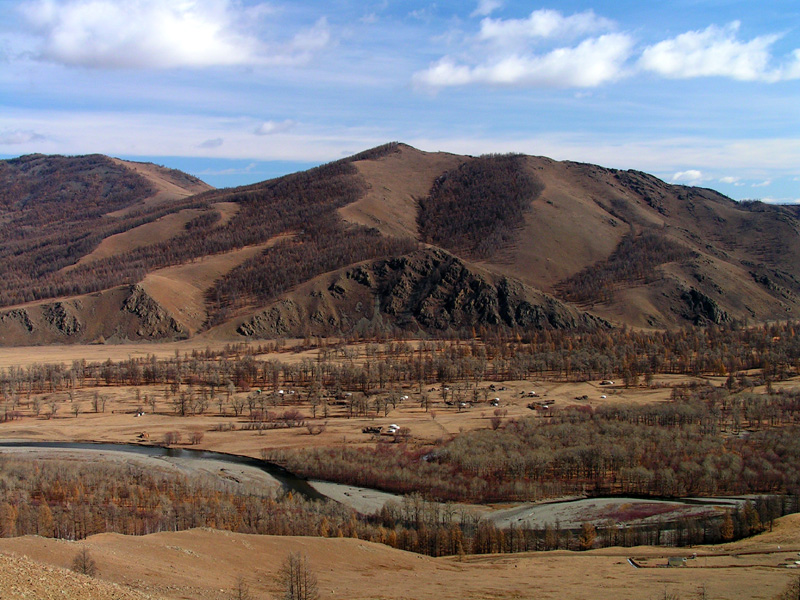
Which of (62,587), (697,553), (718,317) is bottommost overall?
(697,553)

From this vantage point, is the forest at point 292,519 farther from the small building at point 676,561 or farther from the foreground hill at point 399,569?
the small building at point 676,561

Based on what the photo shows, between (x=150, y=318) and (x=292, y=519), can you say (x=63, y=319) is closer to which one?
(x=150, y=318)

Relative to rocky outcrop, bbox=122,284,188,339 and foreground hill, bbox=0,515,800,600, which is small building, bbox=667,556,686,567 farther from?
rocky outcrop, bbox=122,284,188,339

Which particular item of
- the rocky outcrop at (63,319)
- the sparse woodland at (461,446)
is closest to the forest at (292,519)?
the sparse woodland at (461,446)

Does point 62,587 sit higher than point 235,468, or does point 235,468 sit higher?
point 62,587

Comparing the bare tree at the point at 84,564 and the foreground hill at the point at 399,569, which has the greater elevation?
the bare tree at the point at 84,564

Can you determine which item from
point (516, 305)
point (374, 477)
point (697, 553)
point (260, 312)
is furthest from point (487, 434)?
point (260, 312)

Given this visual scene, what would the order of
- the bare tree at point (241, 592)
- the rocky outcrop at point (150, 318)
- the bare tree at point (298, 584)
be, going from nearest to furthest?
the bare tree at point (241, 592) < the bare tree at point (298, 584) < the rocky outcrop at point (150, 318)

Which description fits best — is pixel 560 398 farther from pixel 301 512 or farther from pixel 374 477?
pixel 301 512
